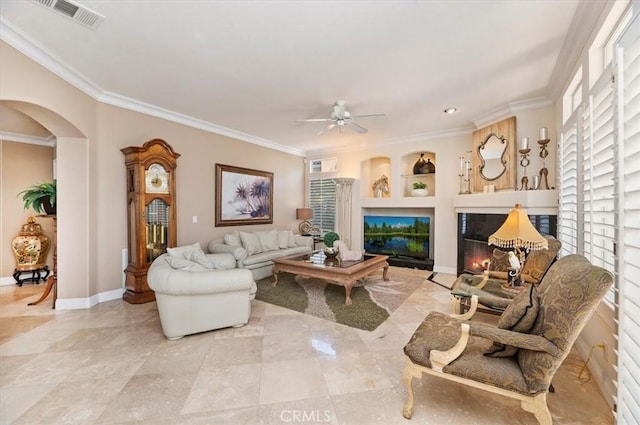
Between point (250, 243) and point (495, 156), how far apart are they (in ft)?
14.8

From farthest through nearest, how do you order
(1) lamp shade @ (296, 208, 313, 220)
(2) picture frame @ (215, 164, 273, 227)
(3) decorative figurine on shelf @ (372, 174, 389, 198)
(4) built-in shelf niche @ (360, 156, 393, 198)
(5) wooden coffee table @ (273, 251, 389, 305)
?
(1) lamp shade @ (296, 208, 313, 220) → (4) built-in shelf niche @ (360, 156, 393, 198) → (3) decorative figurine on shelf @ (372, 174, 389, 198) → (2) picture frame @ (215, 164, 273, 227) → (5) wooden coffee table @ (273, 251, 389, 305)

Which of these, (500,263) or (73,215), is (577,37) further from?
(73,215)

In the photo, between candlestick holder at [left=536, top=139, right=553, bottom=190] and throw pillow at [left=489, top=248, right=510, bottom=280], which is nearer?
throw pillow at [left=489, top=248, right=510, bottom=280]

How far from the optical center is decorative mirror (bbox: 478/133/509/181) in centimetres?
421

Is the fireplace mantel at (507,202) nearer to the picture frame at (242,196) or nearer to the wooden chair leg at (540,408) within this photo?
the wooden chair leg at (540,408)

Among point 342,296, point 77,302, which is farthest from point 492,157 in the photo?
point 77,302

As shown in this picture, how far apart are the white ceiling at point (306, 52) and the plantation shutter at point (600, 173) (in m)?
0.81

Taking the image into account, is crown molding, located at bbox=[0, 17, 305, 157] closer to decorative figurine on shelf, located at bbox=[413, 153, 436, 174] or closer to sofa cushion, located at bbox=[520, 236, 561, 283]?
decorative figurine on shelf, located at bbox=[413, 153, 436, 174]

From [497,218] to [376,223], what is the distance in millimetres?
2600

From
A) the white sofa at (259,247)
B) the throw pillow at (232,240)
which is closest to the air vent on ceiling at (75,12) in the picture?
the white sofa at (259,247)

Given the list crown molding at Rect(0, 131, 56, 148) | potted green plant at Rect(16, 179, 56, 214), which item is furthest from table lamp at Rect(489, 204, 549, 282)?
crown molding at Rect(0, 131, 56, 148)

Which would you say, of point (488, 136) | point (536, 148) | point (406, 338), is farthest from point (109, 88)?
point (536, 148)

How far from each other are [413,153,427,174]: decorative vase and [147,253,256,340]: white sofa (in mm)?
4363

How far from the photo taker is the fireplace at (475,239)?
424cm
